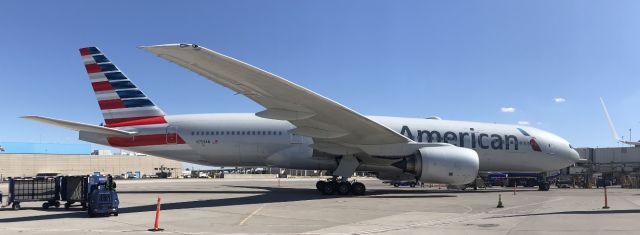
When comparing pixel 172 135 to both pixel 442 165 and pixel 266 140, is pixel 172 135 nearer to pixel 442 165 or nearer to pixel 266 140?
pixel 266 140

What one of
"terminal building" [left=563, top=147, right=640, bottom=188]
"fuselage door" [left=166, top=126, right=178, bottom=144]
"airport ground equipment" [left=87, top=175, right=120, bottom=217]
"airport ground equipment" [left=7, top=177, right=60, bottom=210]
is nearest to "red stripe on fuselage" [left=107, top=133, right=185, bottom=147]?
"fuselage door" [left=166, top=126, right=178, bottom=144]

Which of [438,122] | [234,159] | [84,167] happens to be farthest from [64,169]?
[438,122]

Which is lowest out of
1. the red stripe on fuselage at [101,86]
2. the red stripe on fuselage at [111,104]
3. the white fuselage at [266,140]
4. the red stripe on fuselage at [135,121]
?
the white fuselage at [266,140]

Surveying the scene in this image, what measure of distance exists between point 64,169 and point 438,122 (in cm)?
7182

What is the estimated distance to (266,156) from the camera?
24578 mm

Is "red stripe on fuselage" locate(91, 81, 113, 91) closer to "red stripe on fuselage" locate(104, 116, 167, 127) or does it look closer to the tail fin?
the tail fin

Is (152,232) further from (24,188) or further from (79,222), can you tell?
(24,188)

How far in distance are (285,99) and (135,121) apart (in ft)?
35.6

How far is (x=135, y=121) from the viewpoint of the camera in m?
24.8

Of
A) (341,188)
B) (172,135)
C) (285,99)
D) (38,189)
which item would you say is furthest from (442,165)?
(38,189)

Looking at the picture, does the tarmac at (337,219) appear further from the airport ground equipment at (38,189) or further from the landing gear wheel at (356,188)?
the landing gear wheel at (356,188)

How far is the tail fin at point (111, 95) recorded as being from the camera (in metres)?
25.0

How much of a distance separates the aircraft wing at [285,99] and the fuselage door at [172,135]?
723 cm

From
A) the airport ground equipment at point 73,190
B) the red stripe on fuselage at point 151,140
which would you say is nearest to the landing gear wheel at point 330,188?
the red stripe on fuselage at point 151,140
